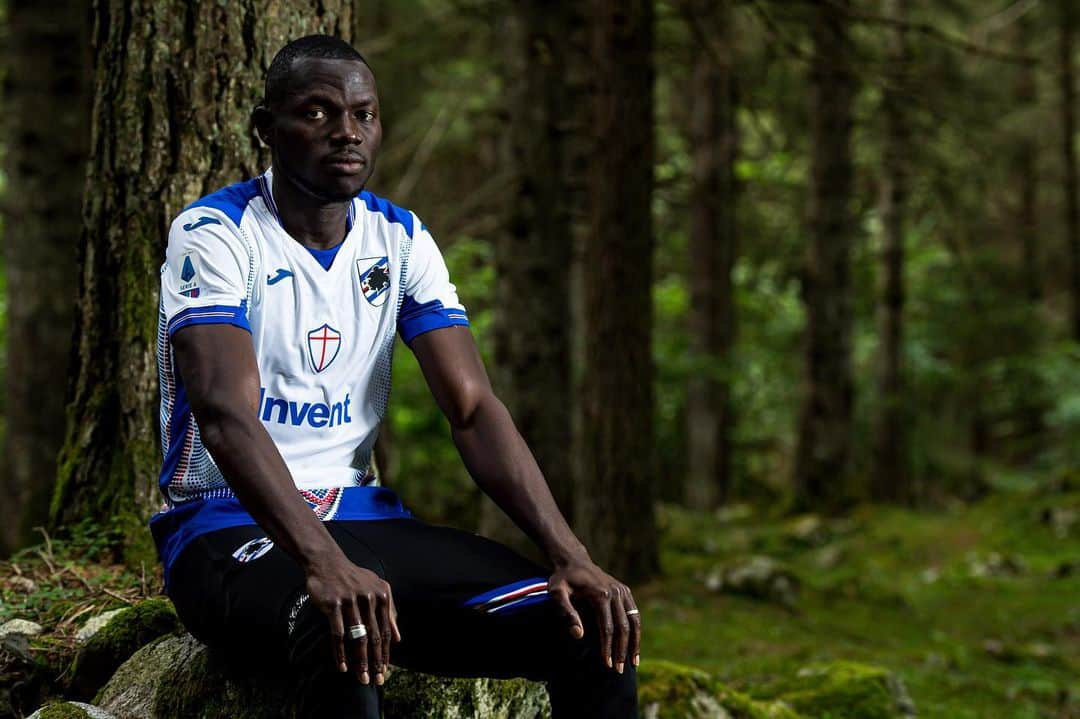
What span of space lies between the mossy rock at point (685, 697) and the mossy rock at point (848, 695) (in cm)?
61

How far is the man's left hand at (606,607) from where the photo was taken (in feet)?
9.90

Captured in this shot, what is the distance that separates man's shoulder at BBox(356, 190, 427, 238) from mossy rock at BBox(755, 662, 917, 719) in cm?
282

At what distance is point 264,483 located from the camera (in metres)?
2.87

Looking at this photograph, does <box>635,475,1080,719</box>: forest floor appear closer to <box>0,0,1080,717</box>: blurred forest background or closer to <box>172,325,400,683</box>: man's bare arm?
<box>0,0,1080,717</box>: blurred forest background

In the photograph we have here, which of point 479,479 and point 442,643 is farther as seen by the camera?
point 479,479

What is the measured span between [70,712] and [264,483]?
1033 millimetres

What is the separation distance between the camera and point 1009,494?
17375 mm

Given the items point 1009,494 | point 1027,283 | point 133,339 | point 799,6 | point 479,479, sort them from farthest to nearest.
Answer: point 1027,283 < point 1009,494 < point 799,6 < point 133,339 < point 479,479

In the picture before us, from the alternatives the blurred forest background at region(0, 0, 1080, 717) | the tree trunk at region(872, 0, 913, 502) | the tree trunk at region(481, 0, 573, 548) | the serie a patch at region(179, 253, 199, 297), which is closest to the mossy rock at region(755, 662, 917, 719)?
the blurred forest background at region(0, 0, 1080, 717)

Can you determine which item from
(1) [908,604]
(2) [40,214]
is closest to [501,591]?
(2) [40,214]

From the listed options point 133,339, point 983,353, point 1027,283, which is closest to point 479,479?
point 133,339

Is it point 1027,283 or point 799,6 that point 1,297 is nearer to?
point 799,6

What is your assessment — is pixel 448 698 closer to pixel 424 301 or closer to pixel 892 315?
pixel 424 301

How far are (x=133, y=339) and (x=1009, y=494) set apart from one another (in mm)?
15123
